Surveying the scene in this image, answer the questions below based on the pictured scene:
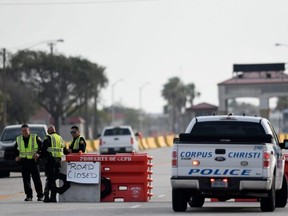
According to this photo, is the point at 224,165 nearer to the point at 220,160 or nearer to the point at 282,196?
the point at 220,160

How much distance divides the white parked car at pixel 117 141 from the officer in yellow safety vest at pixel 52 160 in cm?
3322

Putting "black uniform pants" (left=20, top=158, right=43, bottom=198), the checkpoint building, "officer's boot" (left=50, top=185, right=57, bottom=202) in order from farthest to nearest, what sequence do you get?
the checkpoint building, "black uniform pants" (left=20, top=158, right=43, bottom=198), "officer's boot" (left=50, top=185, right=57, bottom=202)

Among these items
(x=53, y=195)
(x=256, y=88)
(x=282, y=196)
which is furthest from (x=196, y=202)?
(x=256, y=88)

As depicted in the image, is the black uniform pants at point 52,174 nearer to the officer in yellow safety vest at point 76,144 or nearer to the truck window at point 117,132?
the officer in yellow safety vest at point 76,144

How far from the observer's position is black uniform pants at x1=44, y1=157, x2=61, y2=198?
Result: 26.5 meters

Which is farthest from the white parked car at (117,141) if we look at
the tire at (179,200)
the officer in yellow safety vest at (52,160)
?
the tire at (179,200)


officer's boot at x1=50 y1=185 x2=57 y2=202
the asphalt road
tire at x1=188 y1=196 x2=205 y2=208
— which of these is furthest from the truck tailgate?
officer's boot at x1=50 y1=185 x2=57 y2=202

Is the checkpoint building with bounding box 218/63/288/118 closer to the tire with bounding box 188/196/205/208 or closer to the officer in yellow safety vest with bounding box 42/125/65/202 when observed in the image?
the officer in yellow safety vest with bounding box 42/125/65/202

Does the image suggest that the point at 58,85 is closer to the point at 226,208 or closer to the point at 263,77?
the point at 263,77

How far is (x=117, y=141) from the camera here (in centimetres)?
6066

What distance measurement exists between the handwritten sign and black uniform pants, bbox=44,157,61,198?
0.88ft

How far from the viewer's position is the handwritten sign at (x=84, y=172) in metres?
26.5

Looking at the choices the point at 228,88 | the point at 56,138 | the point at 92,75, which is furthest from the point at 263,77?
the point at 56,138

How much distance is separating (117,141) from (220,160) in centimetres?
3881
